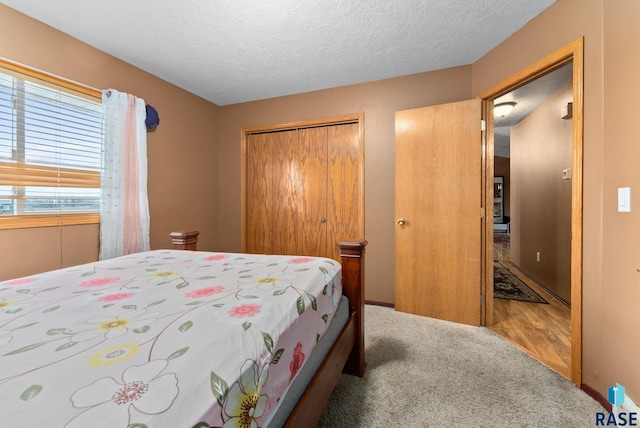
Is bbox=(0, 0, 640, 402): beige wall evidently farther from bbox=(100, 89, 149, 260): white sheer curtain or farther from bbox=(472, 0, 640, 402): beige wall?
bbox=(100, 89, 149, 260): white sheer curtain

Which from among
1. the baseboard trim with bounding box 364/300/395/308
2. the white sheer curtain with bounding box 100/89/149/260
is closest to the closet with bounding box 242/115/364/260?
the baseboard trim with bounding box 364/300/395/308

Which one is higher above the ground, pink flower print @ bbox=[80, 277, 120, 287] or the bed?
pink flower print @ bbox=[80, 277, 120, 287]

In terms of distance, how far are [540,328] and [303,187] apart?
8.82 feet

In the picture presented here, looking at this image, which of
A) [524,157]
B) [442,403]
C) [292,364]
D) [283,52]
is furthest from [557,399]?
[524,157]

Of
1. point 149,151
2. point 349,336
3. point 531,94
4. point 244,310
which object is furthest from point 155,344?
point 531,94

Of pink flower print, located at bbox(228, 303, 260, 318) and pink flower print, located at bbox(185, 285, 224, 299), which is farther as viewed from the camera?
pink flower print, located at bbox(185, 285, 224, 299)

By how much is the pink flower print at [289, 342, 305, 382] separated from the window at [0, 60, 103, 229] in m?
2.22

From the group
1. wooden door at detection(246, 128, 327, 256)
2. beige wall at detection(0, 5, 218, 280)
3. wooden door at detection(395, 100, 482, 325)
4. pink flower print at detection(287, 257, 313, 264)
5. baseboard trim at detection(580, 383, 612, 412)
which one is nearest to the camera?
baseboard trim at detection(580, 383, 612, 412)

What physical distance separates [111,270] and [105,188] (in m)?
1.19

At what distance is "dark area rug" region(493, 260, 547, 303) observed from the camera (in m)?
3.06

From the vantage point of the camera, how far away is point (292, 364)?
87 cm

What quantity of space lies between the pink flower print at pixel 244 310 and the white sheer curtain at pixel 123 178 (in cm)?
204

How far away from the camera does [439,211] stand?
8.18 feet

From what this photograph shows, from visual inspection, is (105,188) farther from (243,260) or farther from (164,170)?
(243,260)
